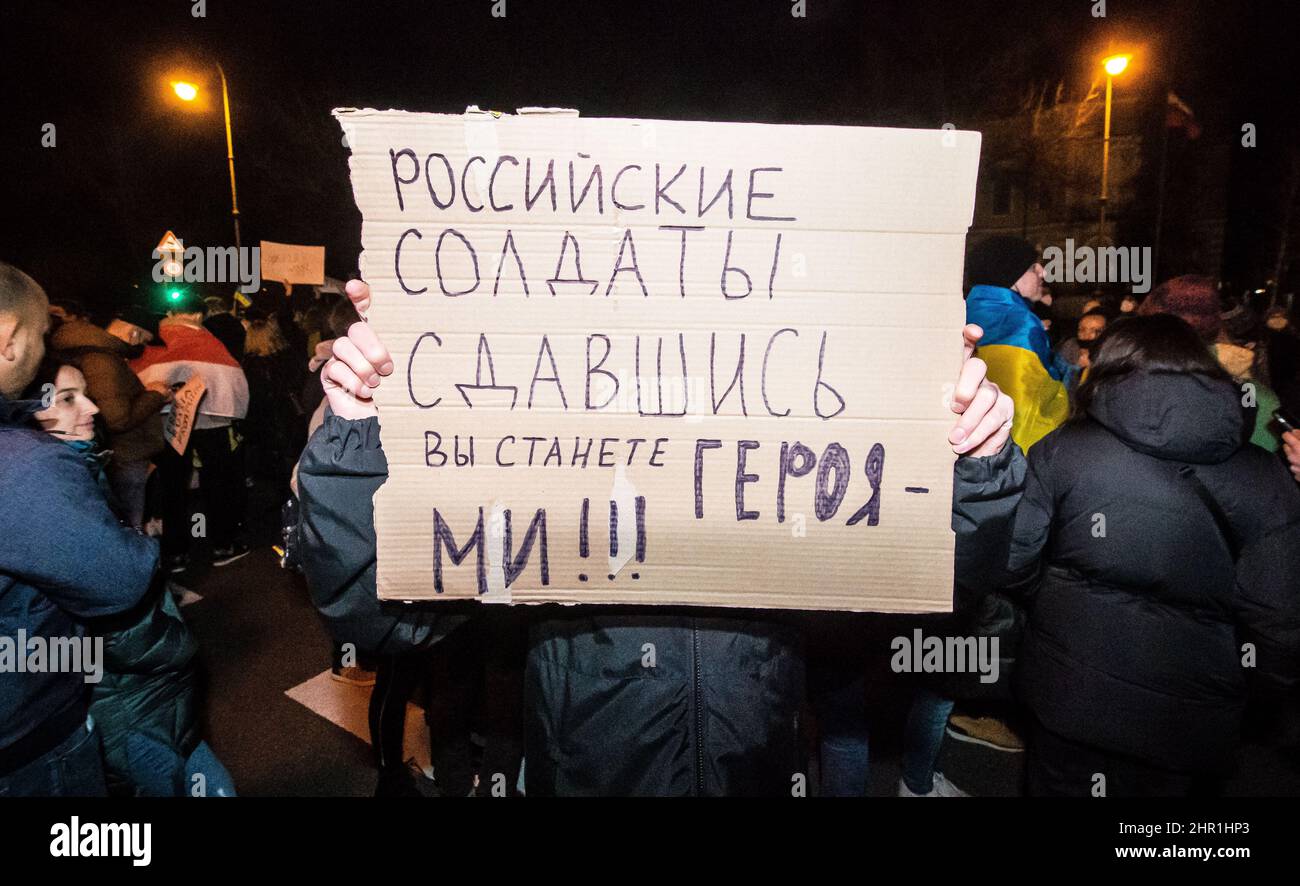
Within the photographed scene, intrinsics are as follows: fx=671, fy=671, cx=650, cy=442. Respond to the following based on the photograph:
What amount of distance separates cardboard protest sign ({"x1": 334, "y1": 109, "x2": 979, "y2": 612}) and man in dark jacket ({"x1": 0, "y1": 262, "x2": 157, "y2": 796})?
2.90 ft

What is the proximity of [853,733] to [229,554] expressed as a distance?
523 cm

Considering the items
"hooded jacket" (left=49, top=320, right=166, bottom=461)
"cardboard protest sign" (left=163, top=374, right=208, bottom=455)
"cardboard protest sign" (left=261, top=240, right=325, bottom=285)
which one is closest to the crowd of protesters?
"hooded jacket" (left=49, top=320, right=166, bottom=461)

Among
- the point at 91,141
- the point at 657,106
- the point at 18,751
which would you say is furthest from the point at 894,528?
the point at 91,141

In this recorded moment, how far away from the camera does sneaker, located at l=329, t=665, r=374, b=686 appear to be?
3.83 metres

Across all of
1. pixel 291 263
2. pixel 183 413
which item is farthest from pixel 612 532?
pixel 291 263

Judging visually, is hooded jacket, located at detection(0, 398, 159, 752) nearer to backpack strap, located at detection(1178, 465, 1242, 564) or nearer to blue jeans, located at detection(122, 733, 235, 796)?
blue jeans, located at detection(122, 733, 235, 796)

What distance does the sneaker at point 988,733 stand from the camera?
338 centimetres

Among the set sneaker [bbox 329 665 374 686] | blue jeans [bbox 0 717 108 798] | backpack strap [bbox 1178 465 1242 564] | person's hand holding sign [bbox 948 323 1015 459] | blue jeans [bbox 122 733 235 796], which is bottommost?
sneaker [bbox 329 665 374 686]

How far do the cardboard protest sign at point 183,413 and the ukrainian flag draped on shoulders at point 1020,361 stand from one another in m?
5.36

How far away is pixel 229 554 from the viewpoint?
18.5ft

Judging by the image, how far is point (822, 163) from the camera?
1.19 m

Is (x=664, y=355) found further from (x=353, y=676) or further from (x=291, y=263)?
(x=291, y=263)

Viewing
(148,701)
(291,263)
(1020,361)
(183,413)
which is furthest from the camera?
(291,263)
